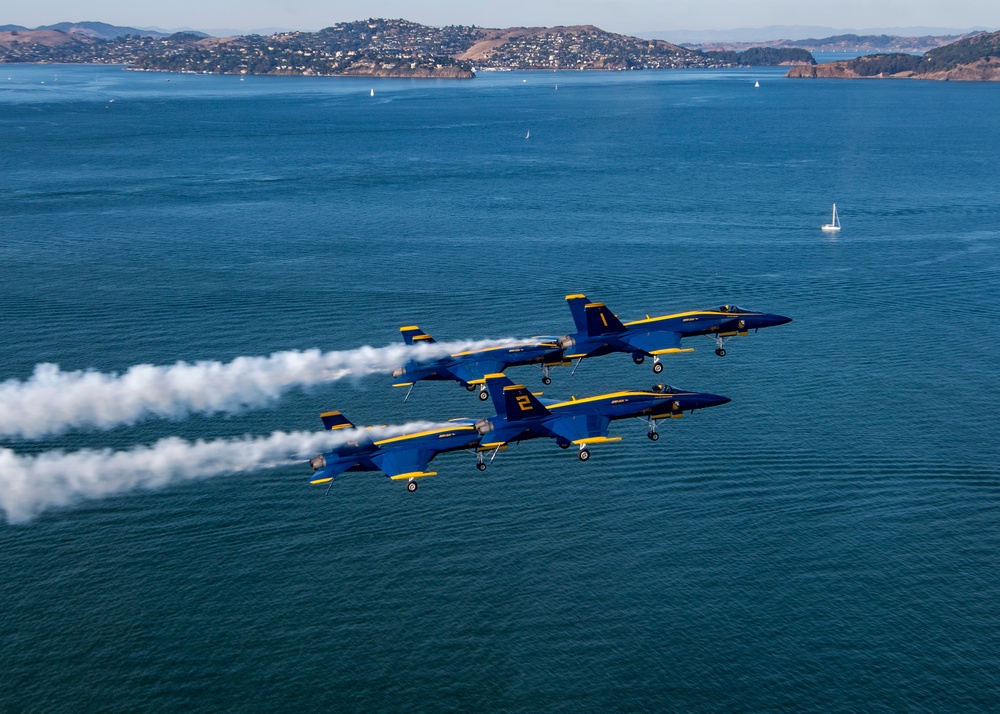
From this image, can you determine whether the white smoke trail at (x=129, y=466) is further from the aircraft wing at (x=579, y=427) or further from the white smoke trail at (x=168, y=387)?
the aircraft wing at (x=579, y=427)

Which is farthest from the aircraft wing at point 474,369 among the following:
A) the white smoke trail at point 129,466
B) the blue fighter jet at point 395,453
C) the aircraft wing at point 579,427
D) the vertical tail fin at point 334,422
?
the vertical tail fin at point 334,422

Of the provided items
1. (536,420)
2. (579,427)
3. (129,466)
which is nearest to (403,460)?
(536,420)

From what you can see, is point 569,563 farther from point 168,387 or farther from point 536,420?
point 168,387

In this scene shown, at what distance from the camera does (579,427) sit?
330ft

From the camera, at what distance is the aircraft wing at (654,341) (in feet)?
372

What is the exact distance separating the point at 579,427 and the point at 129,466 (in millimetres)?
58709

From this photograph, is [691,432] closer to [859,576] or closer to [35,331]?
[859,576]

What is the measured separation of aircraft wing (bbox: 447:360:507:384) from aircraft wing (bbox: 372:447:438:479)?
17.0m

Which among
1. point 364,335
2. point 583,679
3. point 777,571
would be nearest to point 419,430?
point 583,679

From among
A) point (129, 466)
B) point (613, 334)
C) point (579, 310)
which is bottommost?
point (129, 466)

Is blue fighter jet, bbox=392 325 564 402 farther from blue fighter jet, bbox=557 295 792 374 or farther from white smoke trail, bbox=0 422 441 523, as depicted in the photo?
white smoke trail, bbox=0 422 441 523

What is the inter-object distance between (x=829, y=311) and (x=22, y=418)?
5206 inches

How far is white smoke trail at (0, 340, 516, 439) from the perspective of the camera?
13175 centimetres

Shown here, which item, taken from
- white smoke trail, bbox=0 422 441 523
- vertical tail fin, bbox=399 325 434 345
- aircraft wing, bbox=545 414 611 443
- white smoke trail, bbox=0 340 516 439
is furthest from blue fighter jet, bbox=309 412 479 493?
white smoke trail, bbox=0 340 516 439
